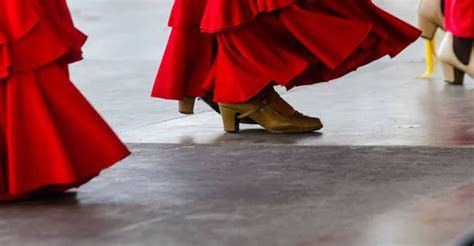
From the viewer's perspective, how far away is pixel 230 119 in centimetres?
489

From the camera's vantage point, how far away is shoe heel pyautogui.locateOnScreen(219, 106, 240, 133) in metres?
4.88

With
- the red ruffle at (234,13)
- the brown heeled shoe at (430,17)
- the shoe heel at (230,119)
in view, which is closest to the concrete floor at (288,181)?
the shoe heel at (230,119)

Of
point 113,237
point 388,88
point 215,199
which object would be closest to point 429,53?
point 388,88

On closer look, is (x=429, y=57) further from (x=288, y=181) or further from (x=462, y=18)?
(x=288, y=181)

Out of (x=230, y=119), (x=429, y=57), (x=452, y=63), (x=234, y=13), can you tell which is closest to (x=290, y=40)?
(x=234, y=13)

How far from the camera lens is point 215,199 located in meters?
3.53

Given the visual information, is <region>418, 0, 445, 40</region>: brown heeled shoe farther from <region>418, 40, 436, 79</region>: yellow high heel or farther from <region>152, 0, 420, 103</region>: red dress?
<region>152, 0, 420, 103</region>: red dress

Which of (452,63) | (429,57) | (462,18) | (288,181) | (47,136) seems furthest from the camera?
(429,57)

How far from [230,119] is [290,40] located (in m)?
0.43

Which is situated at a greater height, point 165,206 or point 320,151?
point 165,206

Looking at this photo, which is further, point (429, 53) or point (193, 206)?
point (429, 53)

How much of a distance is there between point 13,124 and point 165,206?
0.51 m

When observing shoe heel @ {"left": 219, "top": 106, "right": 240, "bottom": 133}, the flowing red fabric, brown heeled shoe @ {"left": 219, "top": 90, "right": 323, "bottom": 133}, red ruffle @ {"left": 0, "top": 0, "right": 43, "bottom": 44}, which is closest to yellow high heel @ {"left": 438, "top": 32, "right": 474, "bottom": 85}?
the flowing red fabric

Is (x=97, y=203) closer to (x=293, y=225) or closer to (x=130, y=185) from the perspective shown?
(x=130, y=185)
